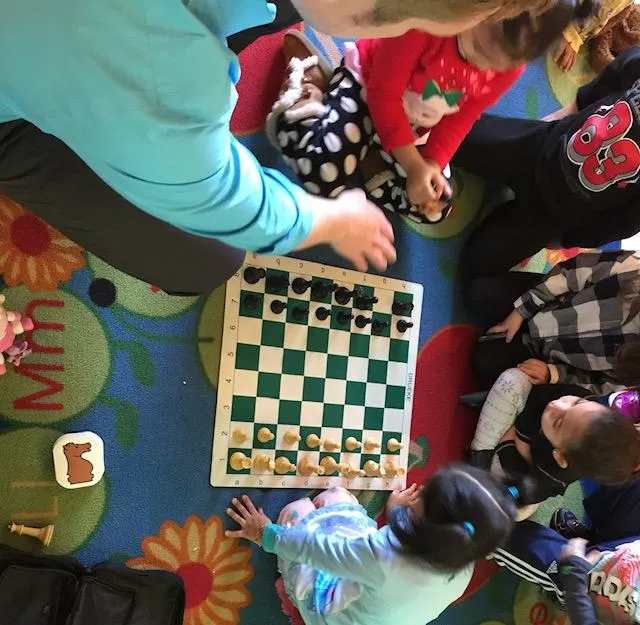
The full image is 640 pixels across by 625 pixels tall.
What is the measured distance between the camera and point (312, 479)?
54.4 inches

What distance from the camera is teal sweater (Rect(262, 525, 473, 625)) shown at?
1.15 m

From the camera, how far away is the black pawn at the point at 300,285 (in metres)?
1.33

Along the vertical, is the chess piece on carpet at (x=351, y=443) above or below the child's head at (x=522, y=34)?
below

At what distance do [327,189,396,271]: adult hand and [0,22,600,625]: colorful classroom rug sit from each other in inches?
19.7

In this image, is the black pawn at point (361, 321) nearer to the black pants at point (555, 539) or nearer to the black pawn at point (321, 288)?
the black pawn at point (321, 288)

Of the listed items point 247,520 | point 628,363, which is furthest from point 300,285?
point 628,363

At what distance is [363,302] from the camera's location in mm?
1393

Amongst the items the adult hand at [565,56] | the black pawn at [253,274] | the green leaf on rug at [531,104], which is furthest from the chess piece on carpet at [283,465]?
the adult hand at [565,56]

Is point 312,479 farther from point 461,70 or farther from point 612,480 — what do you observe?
point 461,70

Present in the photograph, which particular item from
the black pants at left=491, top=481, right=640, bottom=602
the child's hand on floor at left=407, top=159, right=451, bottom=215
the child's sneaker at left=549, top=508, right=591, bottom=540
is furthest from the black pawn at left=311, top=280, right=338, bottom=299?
the child's sneaker at left=549, top=508, right=591, bottom=540

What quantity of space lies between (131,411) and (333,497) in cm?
47

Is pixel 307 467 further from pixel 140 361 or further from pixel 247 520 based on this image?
pixel 140 361

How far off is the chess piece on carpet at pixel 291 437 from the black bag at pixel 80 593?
34 centimetres

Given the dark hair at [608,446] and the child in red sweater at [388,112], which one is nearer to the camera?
the child in red sweater at [388,112]
